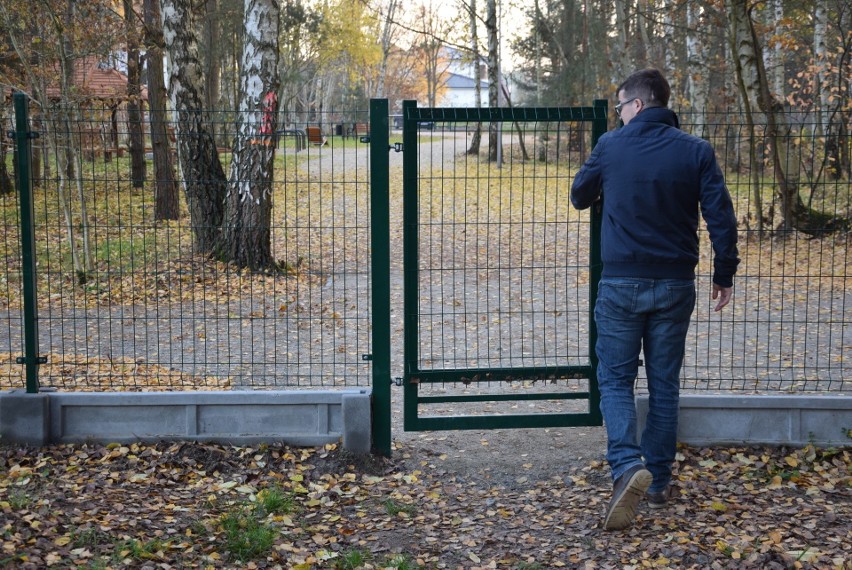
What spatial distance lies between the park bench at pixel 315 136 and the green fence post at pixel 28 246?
1705 mm

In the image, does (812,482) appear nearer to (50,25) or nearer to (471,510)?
(471,510)

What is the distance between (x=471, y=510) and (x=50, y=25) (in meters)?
11.2

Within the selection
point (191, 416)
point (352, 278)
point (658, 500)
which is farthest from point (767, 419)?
point (352, 278)

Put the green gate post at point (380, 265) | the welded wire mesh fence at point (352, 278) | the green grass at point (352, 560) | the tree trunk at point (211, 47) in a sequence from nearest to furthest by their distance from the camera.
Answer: the green grass at point (352, 560) → the green gate post at point (380, 265) → the welded wire mesh fence at point (352, 278) → the tree trunk at point (211, 47)

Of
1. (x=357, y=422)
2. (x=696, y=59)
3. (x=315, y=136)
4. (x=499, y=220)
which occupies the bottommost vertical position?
(x=357, y=422)

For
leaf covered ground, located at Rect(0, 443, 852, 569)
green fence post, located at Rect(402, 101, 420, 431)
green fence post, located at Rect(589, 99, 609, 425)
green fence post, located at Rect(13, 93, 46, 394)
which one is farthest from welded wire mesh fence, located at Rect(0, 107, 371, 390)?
green fence post, located at Rect(589, 99, 609, 425)

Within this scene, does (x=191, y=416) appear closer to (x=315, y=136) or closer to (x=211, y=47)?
(x=315, y=136)

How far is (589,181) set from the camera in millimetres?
5043

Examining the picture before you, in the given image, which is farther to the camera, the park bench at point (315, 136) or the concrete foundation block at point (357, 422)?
the park bench at point (315, 136)

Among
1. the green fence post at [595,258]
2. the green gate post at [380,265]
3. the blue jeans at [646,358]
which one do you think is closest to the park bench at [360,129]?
the green gate post at [380,265]

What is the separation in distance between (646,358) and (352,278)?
7.88 m

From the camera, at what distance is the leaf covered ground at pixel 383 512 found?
14.7 ft

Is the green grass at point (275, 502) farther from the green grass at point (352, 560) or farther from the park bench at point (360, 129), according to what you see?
the park bench at point (360, 129)

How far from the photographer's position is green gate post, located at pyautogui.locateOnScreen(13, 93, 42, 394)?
572 cm
